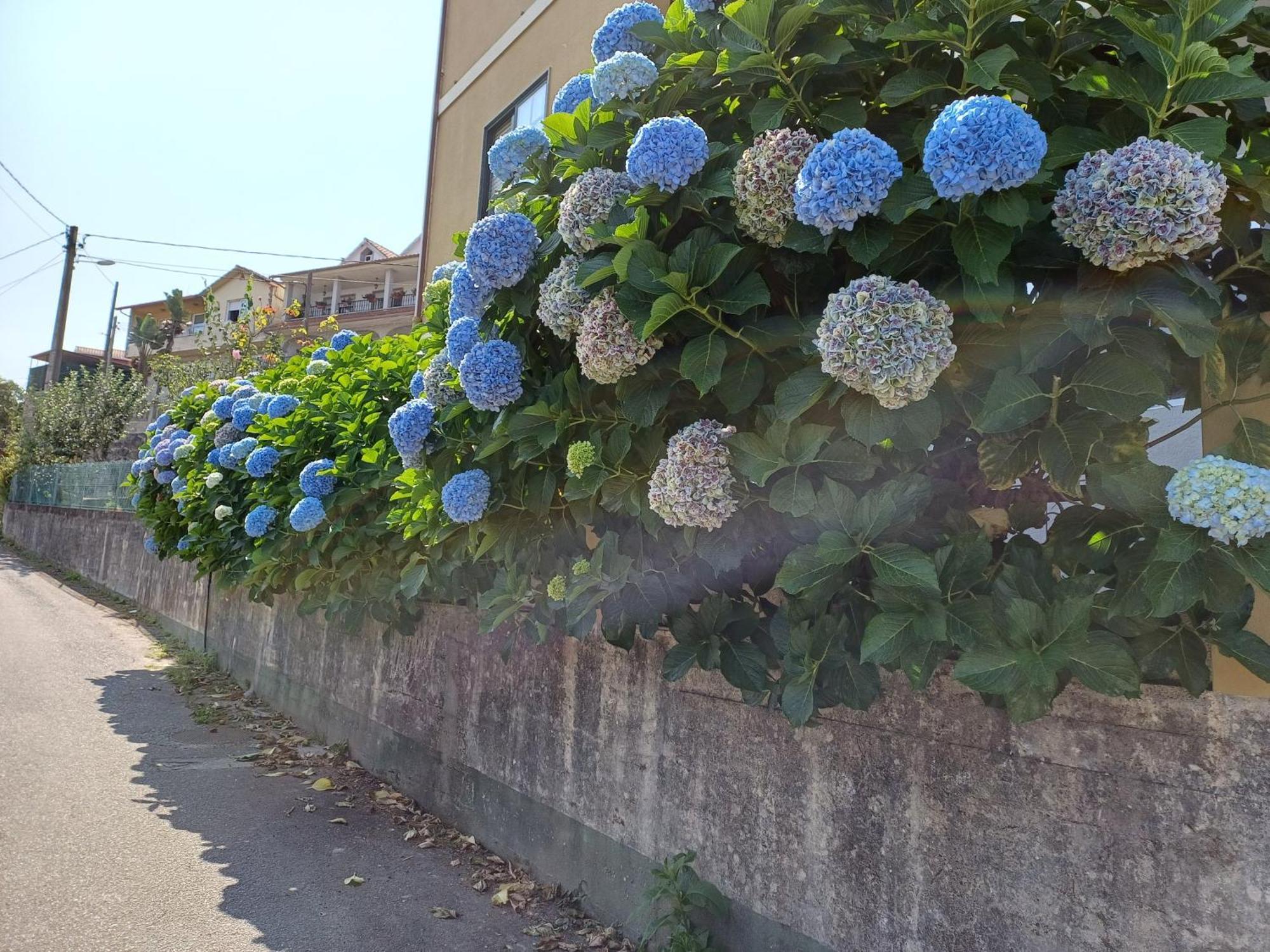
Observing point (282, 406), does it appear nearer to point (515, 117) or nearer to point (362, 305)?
point (515, 117)

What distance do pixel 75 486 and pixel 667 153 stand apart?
25.0 meters

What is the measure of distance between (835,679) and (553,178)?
1779mm

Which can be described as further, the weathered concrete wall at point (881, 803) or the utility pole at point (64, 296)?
the utility pole at point (64, 296)

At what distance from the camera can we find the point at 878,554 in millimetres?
2131

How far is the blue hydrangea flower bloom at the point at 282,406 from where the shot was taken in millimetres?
7102

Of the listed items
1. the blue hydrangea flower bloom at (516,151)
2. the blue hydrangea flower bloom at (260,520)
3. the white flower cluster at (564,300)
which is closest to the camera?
the white flower cluster at (564,300)

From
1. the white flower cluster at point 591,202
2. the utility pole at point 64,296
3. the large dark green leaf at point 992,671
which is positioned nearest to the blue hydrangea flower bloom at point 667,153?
the white flower cluster at point 591,202

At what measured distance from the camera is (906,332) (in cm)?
183

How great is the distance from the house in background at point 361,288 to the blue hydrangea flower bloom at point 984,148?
36380 mm

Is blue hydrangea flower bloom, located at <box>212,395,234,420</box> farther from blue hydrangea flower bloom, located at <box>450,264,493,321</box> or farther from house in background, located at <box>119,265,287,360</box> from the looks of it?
house in background, located at <box>119,265,287,360</box>

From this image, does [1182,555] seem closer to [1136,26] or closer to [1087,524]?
[1087,524]

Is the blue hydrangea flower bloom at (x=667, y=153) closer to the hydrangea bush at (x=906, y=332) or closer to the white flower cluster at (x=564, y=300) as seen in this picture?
the hydrangea bush at (x=906, y=332)

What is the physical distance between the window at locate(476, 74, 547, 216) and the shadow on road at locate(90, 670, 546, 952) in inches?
212

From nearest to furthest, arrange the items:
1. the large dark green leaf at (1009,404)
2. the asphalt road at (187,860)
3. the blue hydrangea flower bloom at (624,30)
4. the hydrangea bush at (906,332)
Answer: the hydrangea bush at (906,332), the large dark green leaf at (1009,404), the blue hydrangea flower bloom at (624,30), the asphalt road at (187,860)
